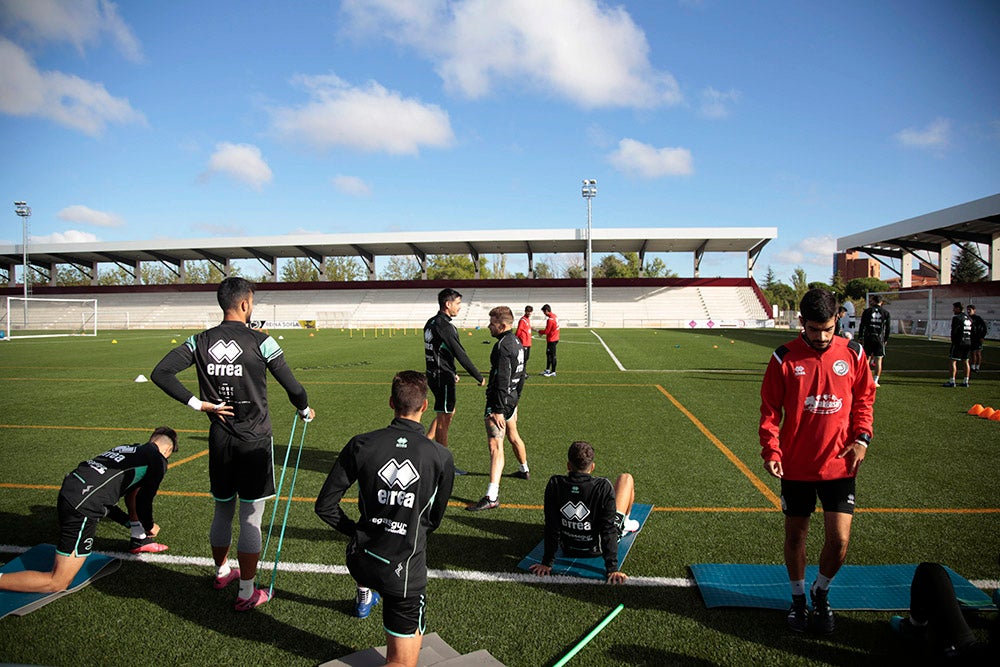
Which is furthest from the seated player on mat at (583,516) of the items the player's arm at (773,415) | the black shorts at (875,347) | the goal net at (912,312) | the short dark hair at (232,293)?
the goal net at (912,312)

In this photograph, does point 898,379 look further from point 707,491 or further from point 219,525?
point 219,525

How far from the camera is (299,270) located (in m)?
85.4

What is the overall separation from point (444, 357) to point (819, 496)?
3.86 m

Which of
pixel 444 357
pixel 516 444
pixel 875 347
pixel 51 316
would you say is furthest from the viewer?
pixel 51 316

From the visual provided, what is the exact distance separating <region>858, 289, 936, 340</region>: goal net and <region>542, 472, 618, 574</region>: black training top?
35.0m

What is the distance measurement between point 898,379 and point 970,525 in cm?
1113

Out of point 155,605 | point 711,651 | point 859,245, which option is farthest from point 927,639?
point 859,245

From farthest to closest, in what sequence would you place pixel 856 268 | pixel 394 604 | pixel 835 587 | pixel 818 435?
pixel 856 268
pixel 835 587
pixel 818 435
pixel 394 604

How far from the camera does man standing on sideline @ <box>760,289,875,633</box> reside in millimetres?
3268

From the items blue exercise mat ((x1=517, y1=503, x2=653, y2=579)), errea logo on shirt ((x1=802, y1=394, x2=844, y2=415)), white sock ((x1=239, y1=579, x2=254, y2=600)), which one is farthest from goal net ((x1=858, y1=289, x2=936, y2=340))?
white sock ((x1=239, y1=579, x2=254, y2=600))

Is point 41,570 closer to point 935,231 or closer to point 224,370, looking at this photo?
point 224,370

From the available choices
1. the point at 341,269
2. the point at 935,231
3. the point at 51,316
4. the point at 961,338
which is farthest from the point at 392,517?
the point at 341,269

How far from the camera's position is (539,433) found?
8.54m

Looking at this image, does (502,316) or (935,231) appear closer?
(502,316)
